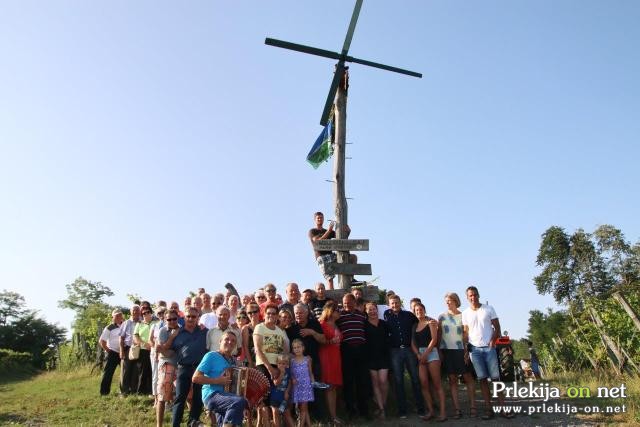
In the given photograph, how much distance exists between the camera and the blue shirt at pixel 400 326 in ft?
24.2

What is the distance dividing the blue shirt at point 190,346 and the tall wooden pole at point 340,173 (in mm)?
2933

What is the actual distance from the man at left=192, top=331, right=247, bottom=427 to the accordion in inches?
2.9

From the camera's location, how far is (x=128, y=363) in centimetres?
946

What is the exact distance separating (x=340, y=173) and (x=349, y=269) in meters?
1.83

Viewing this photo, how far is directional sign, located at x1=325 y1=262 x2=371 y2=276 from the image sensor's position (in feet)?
28.4

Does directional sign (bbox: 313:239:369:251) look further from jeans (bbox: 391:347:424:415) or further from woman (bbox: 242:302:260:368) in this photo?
woman (bbox: 242:302:260:368)

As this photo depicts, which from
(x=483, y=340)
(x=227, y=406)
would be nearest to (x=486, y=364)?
(x=483, y=340)

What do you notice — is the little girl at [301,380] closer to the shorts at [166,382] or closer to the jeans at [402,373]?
the jeans at [402,373]

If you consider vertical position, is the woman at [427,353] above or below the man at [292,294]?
below

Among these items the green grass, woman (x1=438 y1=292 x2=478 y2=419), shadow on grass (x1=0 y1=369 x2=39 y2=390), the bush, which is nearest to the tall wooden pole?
woman (x1=438 y1=292 x2=478 y2=419)

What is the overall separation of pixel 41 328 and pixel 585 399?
41.3m

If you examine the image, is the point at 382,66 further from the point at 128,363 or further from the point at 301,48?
the point at 128,363

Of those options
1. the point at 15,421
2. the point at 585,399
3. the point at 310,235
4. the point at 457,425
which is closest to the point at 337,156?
the point at 310,235

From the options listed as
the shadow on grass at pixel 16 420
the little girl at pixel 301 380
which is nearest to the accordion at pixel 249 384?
the little girl at pixel 301 380
